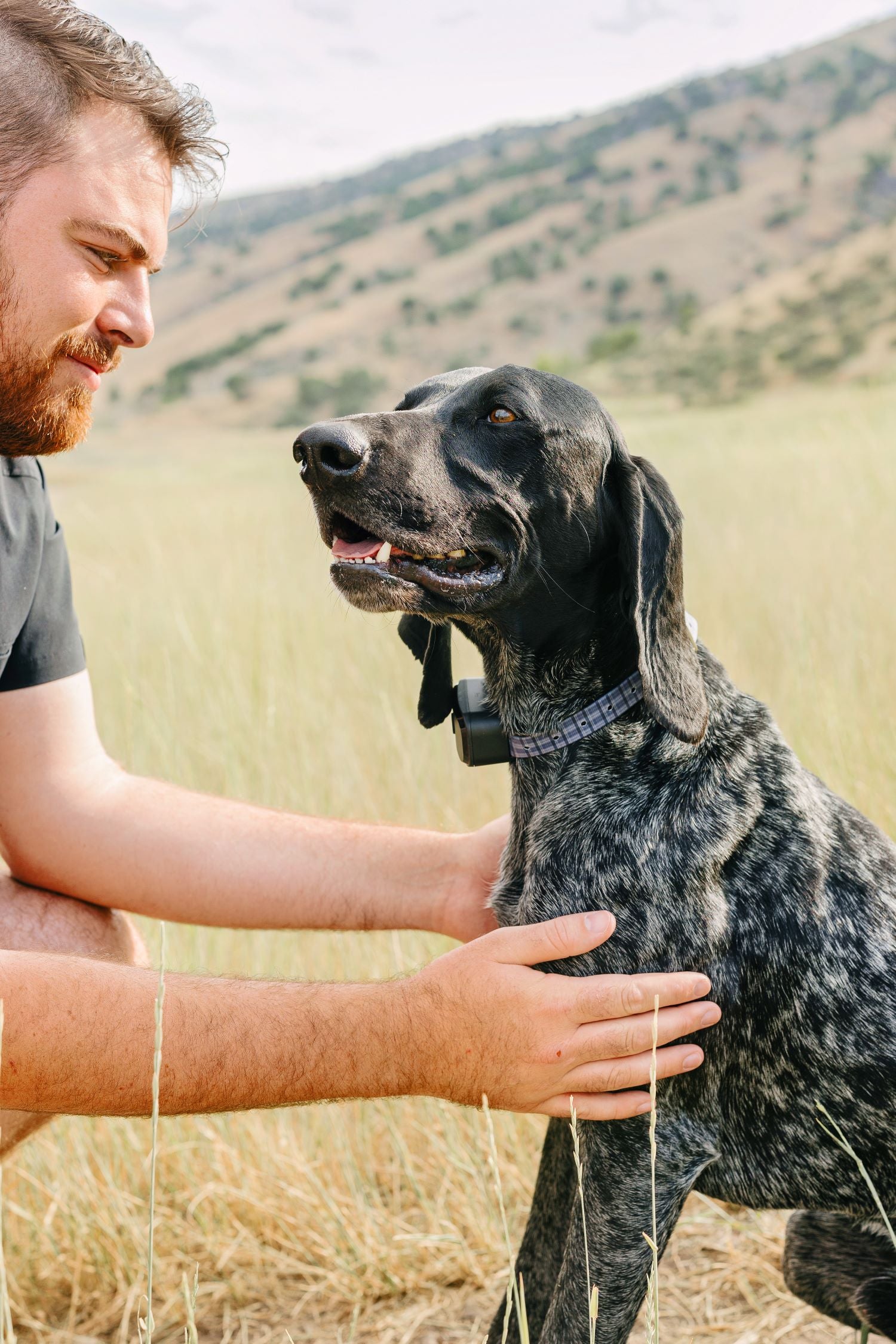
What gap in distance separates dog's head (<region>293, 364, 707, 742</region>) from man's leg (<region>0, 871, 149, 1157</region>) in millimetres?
1082

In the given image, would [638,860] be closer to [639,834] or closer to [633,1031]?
[639,834]

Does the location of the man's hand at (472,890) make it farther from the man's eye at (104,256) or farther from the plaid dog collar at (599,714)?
the man's eye at (104,256)

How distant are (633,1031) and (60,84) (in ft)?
7.62

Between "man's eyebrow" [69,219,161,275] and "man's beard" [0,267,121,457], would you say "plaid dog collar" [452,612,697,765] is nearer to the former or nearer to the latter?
"man's beard" [0,267,121,457]

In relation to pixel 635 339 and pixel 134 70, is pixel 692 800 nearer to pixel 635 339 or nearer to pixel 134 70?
pixel 134 70

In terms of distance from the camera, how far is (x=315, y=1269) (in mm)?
2625

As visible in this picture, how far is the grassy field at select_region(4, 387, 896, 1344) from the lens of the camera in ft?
8.65

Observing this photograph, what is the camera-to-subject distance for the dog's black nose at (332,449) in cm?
207

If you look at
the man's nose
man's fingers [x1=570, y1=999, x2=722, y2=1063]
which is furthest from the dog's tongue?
man's fingers [x1=570, y1=999, x2=722, y2=1063]

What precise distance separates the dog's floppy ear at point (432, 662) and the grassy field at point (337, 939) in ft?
0.94

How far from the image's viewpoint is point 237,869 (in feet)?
8.77

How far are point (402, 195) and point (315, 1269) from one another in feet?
356

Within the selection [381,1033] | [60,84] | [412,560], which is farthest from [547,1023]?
[60,84]

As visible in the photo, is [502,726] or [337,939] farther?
[337,939]
